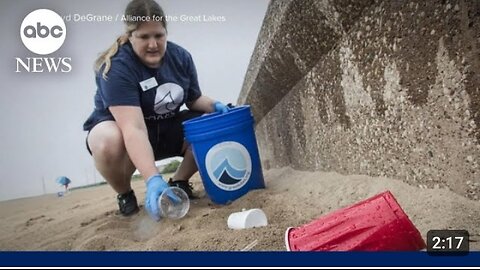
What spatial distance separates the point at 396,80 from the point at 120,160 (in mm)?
892

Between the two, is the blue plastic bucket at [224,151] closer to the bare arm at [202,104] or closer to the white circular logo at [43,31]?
the bare arm at [202,104]

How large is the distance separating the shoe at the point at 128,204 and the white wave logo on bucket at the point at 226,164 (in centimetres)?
28

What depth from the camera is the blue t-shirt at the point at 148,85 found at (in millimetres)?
1336

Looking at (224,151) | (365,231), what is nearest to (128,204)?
(224,151)

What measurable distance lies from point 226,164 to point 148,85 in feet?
1.07

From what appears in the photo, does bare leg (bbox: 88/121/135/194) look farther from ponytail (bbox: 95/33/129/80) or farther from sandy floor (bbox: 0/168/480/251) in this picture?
ponytail (bbox: 95/33/129/80)

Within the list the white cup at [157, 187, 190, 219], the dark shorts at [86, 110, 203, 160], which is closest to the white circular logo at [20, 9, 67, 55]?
the dark shorts at [86, 110, 203, 160]

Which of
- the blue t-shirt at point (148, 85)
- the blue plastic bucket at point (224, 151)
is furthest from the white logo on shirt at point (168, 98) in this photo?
the blue plastic bucket at point (224, 151)

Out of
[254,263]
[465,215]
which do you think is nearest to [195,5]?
[254,263]

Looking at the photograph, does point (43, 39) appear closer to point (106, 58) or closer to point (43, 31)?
→ point (43, 31)

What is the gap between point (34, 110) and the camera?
1.35 m

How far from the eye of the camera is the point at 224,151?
1385 mm

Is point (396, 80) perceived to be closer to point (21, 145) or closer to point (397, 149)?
point (397, 149)

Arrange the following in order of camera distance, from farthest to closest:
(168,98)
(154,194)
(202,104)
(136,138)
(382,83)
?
(202,104), (168,98), (136,138), (154,194), (382,83)
